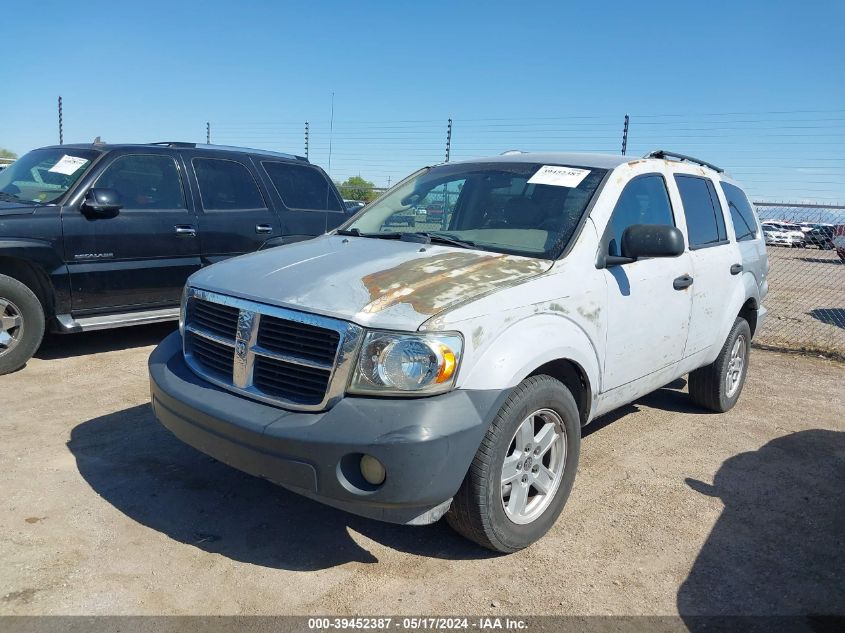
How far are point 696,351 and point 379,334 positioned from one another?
2834mm

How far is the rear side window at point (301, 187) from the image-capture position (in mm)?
7438

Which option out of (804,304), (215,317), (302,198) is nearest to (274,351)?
(215,317)

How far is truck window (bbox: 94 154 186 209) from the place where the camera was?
6297 mm

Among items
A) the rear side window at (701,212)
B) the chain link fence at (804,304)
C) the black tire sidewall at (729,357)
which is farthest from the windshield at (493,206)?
the chain link fence at (804,304)

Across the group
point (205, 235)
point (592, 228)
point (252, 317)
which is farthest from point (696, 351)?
point (205, 235)

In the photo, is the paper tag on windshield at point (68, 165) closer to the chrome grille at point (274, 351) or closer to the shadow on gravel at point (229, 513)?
the shadow on gravel at point (229, 513)

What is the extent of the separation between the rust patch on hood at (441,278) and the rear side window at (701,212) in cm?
174

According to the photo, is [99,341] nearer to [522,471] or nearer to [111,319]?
[111,319]

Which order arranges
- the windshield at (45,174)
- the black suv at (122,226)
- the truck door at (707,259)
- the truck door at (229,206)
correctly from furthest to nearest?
the truck door at (229,206) < the windshield at (45,174) < the black suv at (122,226) < the truck door at (707,259)

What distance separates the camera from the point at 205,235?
6.73m

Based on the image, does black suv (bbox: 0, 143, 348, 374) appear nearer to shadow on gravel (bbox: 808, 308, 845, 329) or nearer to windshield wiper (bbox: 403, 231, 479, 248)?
windshield wiper (bbox: 403, 231, 479, 248)

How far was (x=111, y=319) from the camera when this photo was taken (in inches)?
242

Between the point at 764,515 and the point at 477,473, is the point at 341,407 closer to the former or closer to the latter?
the point at 477,473

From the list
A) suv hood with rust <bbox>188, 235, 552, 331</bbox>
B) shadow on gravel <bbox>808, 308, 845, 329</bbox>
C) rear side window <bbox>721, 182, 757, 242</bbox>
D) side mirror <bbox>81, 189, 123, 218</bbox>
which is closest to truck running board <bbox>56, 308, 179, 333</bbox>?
side mirror <bbox>81, 189, 123, 218</bbox>
